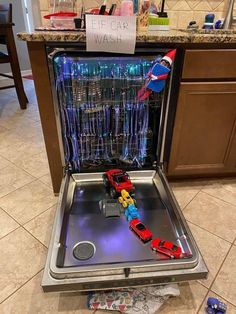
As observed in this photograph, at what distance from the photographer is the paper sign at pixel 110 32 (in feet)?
2.86

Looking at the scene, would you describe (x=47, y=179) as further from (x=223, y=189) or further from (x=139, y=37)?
(x=223, y=189)

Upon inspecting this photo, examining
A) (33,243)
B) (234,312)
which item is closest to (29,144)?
(33,243)

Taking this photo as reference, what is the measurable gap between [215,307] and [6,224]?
966 mm

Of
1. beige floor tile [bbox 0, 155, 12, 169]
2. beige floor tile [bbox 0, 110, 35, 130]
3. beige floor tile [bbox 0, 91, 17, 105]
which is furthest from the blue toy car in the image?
beige floor tile [bbox 0, 91, 17, 105]

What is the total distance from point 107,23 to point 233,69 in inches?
23.8

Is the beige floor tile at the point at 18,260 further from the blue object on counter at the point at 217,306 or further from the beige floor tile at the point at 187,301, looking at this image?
the blue object on counter at the point at 217,306

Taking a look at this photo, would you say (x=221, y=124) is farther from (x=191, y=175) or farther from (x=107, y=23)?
(x=107, y=23)

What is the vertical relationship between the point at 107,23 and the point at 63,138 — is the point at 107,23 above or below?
above

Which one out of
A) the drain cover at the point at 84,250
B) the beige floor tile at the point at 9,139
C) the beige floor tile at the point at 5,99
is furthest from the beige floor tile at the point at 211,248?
the beige floor tile at the point at 5,99

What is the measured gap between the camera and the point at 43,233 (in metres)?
1.10

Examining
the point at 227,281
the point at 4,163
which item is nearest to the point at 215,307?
the point at 227,281

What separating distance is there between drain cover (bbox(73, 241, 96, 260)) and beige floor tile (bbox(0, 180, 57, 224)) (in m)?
0.45

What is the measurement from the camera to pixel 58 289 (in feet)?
2.26

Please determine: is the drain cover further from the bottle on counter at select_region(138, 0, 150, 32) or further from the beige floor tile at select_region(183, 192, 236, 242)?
the bottle on counter at select_region(138, 0, 150, 32)
